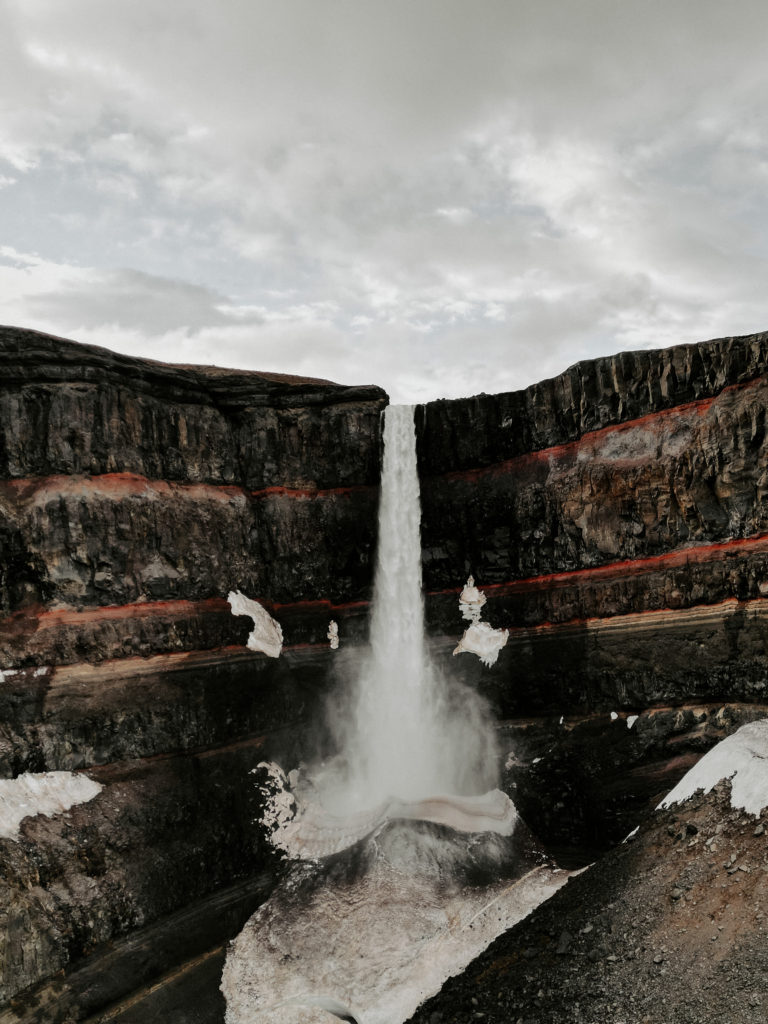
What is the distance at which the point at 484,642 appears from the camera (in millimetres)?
28797

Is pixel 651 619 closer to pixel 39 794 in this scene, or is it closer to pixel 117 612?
pixel 117 612

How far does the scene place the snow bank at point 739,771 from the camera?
1703 centimetres

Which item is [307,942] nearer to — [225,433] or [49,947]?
[49,947]

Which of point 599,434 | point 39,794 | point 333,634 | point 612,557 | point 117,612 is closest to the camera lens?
point 39,794

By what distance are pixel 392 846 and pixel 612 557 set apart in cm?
1257

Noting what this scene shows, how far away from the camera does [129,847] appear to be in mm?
21125

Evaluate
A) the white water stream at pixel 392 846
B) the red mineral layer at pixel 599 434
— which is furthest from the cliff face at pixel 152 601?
the red mineral layer at pixel 599 434

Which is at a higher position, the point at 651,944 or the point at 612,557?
the point at 612,557

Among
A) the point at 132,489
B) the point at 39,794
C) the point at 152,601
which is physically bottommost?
the point at 39,794

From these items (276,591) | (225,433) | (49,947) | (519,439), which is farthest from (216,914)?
(519,439)

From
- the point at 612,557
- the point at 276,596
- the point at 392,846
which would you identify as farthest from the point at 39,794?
the point at 612,557

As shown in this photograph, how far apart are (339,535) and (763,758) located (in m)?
18.2

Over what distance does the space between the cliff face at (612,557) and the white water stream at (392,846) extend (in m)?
1.32

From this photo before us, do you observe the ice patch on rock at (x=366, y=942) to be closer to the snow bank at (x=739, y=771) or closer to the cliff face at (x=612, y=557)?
the snow bank at (x=739, y=771)
